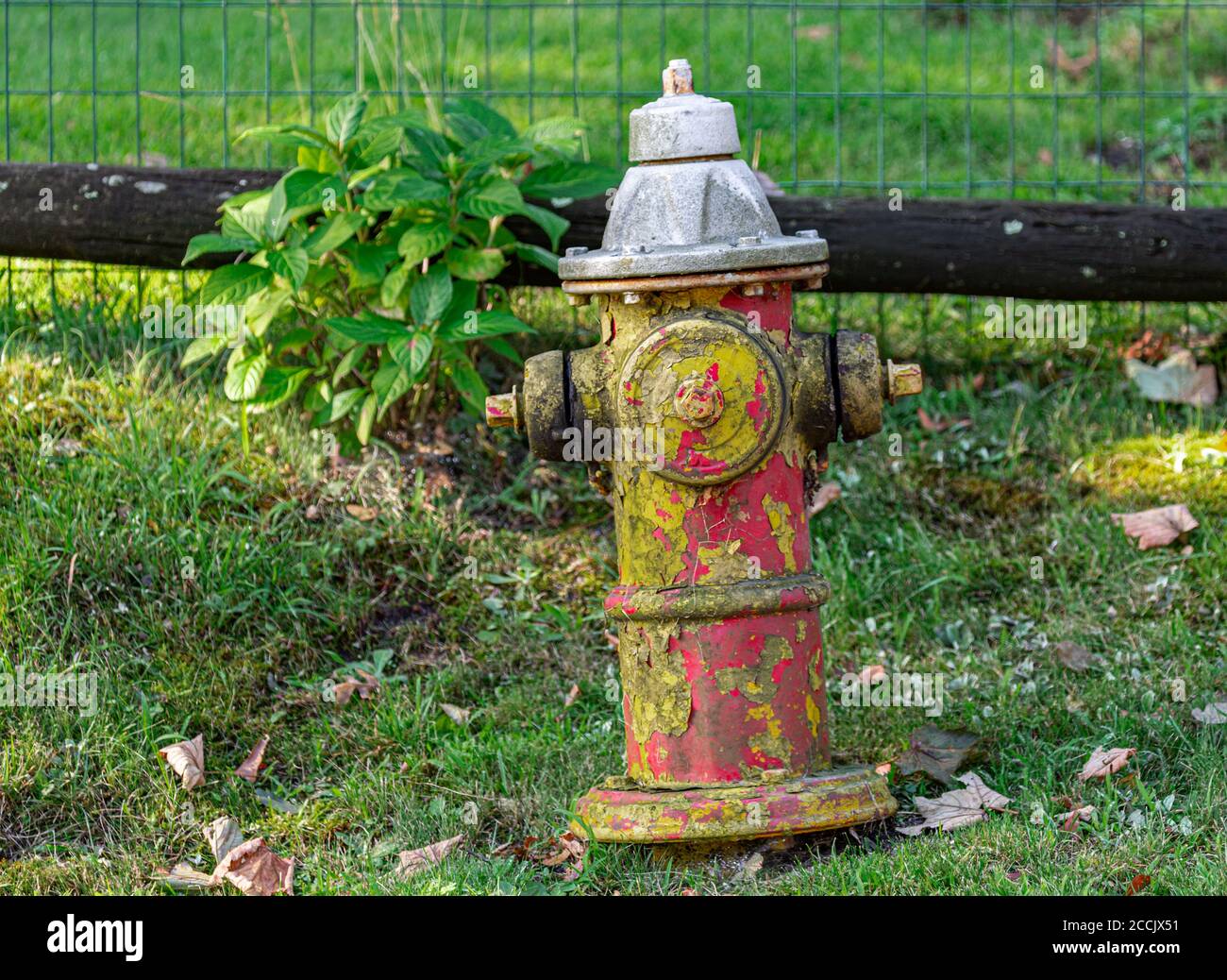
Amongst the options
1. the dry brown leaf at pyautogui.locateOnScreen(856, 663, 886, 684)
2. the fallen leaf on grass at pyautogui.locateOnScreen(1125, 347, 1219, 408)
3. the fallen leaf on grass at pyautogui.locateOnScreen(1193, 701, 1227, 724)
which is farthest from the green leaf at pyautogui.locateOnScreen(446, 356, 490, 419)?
the fallen leaf on grass at pyautogui.locateOnScreen(1125, 347, 1219, 408)

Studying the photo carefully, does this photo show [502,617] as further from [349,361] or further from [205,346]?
[205,346]

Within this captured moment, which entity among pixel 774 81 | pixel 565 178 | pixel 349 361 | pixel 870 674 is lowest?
pixel 870 674

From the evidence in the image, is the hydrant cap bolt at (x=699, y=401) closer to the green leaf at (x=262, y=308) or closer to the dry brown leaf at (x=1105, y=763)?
the dry brown leaf at (x=1105, y=763)

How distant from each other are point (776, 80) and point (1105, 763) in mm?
4111

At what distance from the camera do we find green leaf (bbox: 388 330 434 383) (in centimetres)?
371

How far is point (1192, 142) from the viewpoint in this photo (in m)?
6.29

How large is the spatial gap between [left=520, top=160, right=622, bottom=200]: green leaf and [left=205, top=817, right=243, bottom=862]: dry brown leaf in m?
1.94

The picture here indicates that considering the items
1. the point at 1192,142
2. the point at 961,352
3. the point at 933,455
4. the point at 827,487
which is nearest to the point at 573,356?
the point at 827,487

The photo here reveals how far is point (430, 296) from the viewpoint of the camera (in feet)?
12.6

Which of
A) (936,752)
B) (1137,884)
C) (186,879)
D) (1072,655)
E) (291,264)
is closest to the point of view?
(1137,884)

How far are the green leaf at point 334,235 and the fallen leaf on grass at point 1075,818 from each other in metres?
2.35

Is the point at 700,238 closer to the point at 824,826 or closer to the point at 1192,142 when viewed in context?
the point at 824,826

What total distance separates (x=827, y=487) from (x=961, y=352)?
3.04 ft

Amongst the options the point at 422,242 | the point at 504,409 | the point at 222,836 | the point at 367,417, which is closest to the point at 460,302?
the point at 422,242
